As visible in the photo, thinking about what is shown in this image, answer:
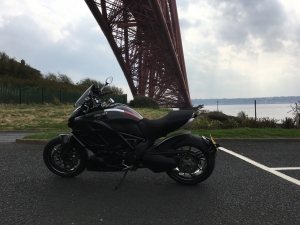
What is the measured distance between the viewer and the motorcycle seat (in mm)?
3621

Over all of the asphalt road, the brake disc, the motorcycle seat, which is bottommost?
the asphalt road

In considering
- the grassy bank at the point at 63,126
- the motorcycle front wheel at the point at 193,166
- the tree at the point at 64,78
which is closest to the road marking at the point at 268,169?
the motorcycle front wheel at the point at 193,166

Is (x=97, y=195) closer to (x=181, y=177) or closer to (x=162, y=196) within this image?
(x=162, y=196)

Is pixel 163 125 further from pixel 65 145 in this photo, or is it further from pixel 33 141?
pixel 33 141

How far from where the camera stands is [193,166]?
3.75 metres

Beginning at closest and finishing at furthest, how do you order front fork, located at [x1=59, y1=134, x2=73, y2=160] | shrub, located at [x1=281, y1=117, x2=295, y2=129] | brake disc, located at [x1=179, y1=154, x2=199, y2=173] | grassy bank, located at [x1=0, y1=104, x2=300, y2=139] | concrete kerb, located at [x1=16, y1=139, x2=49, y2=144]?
brake disc, located at [x1=179, y1=154, x2=199, y2=173] → front fork, located at [x1=59, y1=134, x2=73, y2=160] → concrete kerb, located at [x1=16, y1=139, x2=49, y2=144] → grassy bank, located at [x1=0, y1=104, x2=300, y2=139] → shrub, located at [x1=281, y1=117, x2=295, y2=129]

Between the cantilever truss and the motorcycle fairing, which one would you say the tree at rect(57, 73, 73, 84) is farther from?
the motorcycle fairing

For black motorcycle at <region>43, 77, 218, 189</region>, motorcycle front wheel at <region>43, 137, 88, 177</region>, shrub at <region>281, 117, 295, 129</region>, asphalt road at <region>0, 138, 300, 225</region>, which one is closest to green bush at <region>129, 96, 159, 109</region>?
shrub at <region>281, 117, 295, 129</region>

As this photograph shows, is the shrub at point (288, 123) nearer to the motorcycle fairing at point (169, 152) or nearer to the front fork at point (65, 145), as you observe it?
the motorcycle fairing at point (169, 152)

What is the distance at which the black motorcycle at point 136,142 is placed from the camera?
143 inches

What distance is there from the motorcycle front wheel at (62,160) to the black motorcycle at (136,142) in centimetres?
17

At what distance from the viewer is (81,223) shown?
108 inches

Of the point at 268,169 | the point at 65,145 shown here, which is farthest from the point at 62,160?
the point at 268,169

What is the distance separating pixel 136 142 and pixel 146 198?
0.71m
